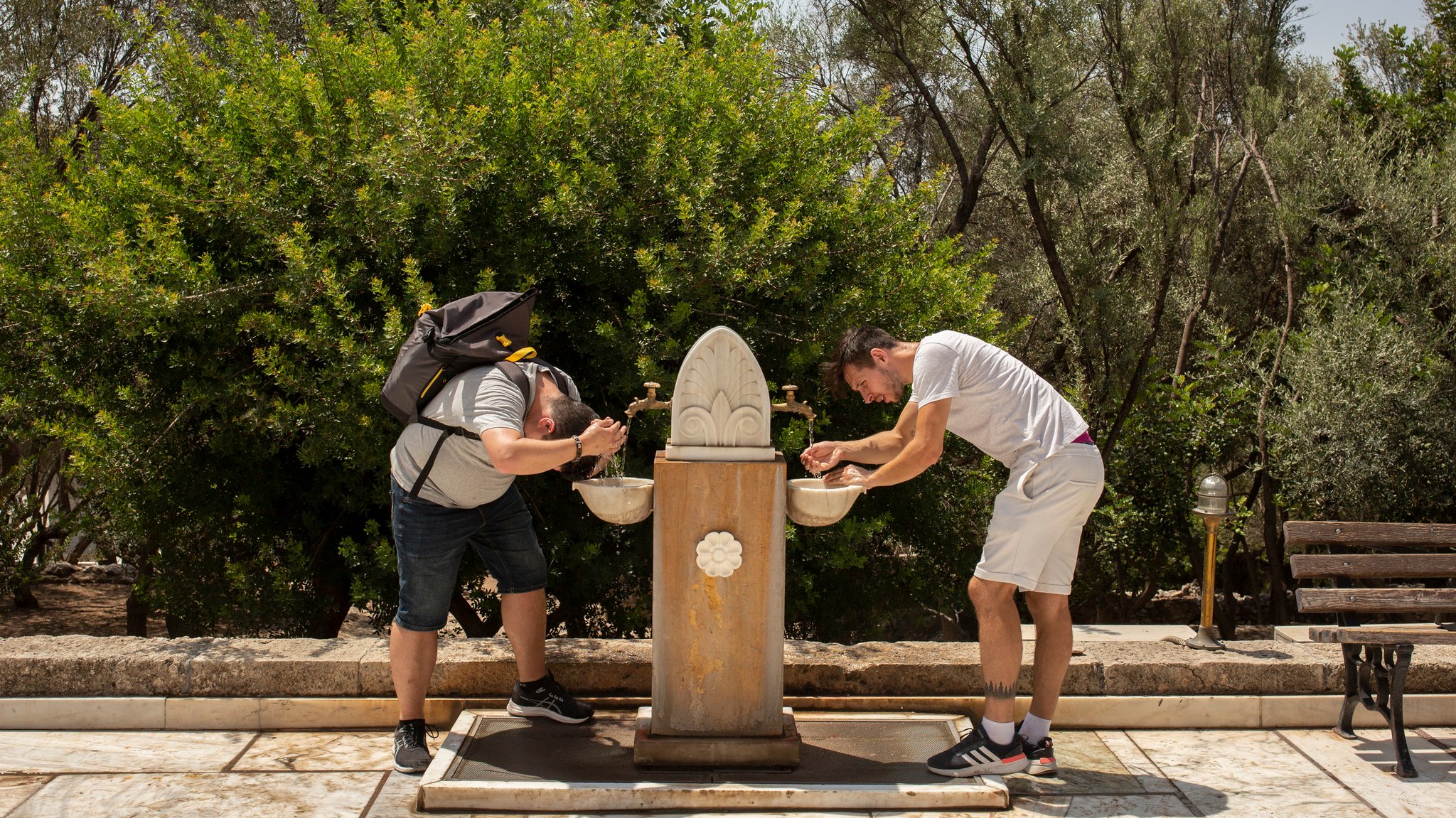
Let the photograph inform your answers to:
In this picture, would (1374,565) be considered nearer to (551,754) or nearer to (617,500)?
(617,500)

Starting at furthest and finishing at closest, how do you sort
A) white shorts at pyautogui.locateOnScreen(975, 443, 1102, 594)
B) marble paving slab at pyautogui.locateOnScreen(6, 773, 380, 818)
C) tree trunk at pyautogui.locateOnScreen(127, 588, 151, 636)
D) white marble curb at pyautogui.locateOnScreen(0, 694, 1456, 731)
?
tree trunk at pyautogui.locateOnScreen(127, 588, 151, 636) → white marble curb at pyautogui.locateOnScreen(0, 694, 1456, 731) → white shorts at pyautogui.locateOnScreen(975, 443, 1102, 594) → marble paving slab at pyautogui.locateOnScreen(6, 773, 380, 818)

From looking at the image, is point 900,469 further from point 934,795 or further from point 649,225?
point 649,225

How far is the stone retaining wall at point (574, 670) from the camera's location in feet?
→ 13.9

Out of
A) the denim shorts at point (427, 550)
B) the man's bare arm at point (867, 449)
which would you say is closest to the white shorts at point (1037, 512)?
the man's bare arm at point (867, 449)

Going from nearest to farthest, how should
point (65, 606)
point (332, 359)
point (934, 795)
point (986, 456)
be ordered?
point (934, 795) < point (332, 359) < point (986, 456) < point (65, 606)

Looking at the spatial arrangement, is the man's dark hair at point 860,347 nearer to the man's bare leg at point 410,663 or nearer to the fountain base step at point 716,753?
the fountain base step at point 716,753

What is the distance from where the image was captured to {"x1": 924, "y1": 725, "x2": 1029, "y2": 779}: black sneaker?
3689mm

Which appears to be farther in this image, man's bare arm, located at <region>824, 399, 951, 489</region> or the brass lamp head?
the brass lamp head

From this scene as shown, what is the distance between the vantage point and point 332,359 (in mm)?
5215

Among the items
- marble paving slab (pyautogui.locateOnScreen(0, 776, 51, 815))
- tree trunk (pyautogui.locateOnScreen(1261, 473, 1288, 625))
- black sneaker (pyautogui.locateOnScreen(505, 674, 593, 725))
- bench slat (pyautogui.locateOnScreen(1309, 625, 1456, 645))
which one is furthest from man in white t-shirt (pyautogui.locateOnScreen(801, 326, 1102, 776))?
tree trunk (pyautogui.locateOnScreen(1261, 473, 1288, 625))

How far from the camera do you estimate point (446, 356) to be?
3.66 m

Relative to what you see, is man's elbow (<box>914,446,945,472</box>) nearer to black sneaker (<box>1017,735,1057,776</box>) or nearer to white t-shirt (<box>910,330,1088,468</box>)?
white t-shirt (<box>910,330,1088,468</box>)

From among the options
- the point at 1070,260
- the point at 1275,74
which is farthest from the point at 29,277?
the point at 1275,74

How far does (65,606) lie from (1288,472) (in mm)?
10712
